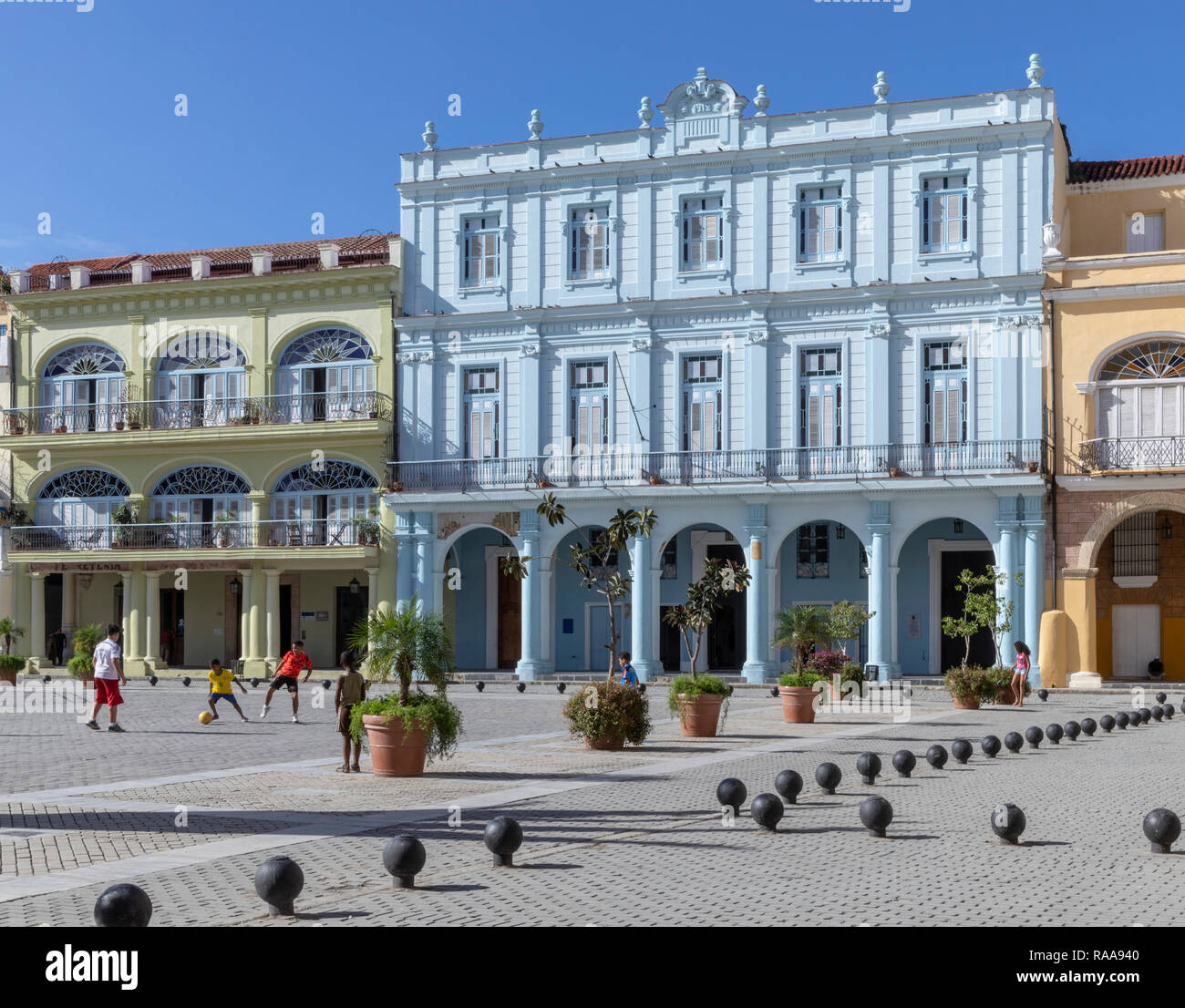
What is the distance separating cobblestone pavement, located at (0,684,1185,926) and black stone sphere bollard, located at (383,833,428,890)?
0.17m

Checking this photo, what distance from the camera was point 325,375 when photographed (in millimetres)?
43281

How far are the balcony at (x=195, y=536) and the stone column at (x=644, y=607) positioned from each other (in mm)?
7655

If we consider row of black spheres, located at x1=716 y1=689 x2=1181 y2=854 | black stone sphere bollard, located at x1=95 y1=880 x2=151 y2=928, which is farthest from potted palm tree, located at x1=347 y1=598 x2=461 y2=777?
black stone sphere bollard, located at x1=95 y1=880 x2=151 y2=928

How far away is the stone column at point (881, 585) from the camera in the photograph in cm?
3741

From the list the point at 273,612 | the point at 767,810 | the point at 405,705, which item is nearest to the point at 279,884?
the point at 767,810

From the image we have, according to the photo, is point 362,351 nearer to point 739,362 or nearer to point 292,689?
point 739,362

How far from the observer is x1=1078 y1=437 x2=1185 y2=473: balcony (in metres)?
35.2

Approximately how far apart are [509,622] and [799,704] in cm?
1951

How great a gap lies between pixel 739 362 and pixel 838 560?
5970 mm

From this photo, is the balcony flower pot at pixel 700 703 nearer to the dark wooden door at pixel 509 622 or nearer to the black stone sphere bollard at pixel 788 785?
the black stone sphere bollard at pixel 788 785

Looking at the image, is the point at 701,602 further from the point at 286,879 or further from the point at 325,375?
the point at 325,375

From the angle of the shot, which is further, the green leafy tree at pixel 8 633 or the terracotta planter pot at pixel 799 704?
the green leafy tree at pixel 8 633

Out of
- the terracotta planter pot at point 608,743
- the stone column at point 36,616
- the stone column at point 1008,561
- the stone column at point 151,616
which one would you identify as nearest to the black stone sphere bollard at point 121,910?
the terracotta planter pot at point 608,743
